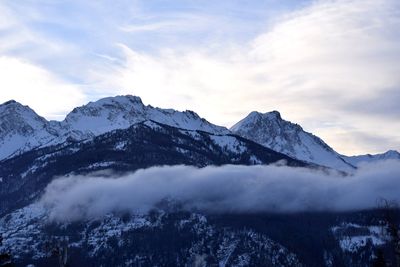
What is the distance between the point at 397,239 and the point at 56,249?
24.5 m

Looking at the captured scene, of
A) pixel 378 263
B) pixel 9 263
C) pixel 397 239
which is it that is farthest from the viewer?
pixel 378 263

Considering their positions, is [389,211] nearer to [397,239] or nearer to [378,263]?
[397,239]

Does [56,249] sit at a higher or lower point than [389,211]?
lower

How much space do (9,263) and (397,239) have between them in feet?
89.6

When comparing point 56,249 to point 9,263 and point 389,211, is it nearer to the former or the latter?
point 9,263

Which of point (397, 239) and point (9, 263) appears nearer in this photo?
point (9, 263)

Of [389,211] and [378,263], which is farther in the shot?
[378,263]

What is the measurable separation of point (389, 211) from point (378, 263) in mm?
22365

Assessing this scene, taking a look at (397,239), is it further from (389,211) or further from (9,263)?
(9,263)

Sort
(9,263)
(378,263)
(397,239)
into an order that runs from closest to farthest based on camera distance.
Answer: (9,263) < (397,239) < (378,263)

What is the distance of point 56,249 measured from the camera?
167 ft

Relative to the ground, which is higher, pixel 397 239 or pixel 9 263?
pixel 397 239

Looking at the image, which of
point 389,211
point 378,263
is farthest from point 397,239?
point 378,263

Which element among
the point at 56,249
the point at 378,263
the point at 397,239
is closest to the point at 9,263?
the point at 56,249
